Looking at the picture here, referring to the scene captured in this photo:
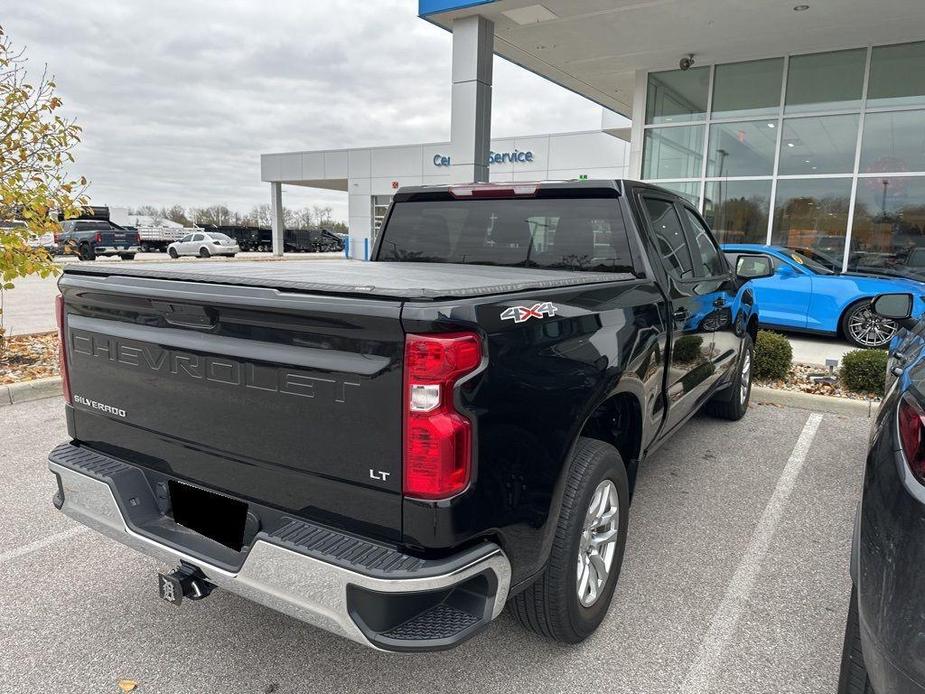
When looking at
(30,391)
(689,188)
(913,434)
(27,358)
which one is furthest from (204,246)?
(913,434)

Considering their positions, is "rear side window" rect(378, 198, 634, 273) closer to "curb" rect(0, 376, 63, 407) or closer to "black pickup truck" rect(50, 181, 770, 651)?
"black pickup truck" rect(50, 181, 770, 651)

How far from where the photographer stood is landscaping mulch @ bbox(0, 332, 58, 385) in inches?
260

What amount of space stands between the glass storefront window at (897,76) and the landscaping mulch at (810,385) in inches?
312

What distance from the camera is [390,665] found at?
2508mm

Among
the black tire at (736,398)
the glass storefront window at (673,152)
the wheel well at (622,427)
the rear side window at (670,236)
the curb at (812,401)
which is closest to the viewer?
the wheel well at (622,427)

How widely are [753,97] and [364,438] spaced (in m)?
14.6

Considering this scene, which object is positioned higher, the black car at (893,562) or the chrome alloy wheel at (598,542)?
the black car at (893,562)

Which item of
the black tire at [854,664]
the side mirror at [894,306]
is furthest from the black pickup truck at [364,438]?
the side mirror at [894,306]

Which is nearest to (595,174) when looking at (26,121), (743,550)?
(26,121)

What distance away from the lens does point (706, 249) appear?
15.0ft

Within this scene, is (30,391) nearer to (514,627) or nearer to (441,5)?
(514,627)

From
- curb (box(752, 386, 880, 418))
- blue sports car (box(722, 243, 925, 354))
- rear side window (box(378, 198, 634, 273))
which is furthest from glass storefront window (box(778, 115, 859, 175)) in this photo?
rear side window (box(378, 198, 634, 273))

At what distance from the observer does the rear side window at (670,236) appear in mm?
3586

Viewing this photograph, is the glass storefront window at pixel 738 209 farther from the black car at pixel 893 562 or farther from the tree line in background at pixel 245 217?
the tree line in background at pixel 245 217
